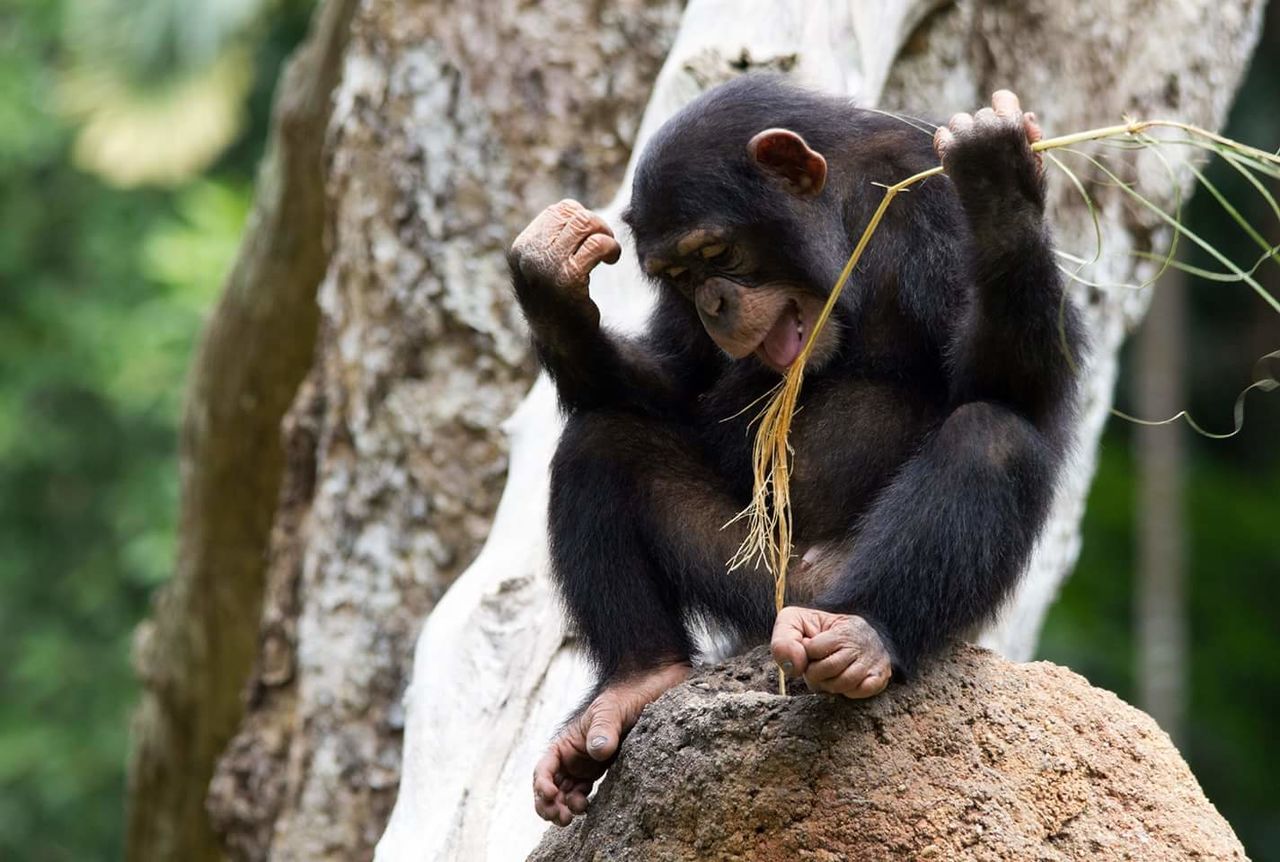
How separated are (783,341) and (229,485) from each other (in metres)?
4.69

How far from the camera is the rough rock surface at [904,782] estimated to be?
10.8 ft

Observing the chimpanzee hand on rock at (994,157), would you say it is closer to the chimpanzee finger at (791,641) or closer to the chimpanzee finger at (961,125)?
the chimpanzee finger at (961,125)

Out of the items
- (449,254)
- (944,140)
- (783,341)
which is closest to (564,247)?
(783,341)

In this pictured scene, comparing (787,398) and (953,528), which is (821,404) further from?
(953,528)

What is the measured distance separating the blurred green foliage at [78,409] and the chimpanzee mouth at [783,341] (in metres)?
11.8

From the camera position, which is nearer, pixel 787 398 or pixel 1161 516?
pixel 787 398

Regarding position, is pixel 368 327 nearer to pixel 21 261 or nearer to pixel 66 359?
pixel 66 359

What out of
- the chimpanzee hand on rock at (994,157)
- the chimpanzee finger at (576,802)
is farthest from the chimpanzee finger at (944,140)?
the chimpanzee finger at (576,802)

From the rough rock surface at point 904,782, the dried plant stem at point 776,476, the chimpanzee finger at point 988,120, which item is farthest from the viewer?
the dried plant stem at point 776,476

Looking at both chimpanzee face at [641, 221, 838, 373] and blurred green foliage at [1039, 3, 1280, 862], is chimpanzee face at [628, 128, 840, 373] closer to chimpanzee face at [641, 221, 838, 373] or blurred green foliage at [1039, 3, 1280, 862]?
chimpanzee face at [641, 221, 838, 373]

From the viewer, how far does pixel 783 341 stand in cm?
410

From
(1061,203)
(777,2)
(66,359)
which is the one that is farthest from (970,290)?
(66,359)

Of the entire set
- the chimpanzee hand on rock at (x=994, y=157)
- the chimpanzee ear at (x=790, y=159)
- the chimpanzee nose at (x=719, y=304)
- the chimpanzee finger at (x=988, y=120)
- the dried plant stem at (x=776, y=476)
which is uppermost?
the chimpanzee finger at (x=988, y=120)

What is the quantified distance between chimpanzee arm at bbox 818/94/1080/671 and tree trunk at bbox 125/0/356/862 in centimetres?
457
